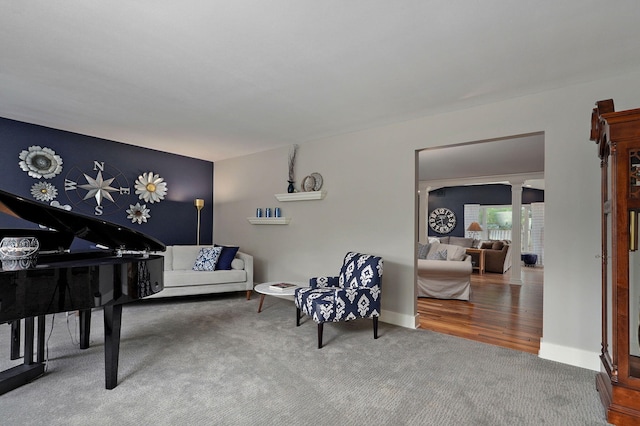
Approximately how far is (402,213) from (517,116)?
4.80ft

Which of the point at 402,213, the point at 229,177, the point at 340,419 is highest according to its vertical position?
the point at 229,177

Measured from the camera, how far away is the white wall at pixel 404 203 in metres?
2.69

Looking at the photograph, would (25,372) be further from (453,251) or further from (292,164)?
(453,251)

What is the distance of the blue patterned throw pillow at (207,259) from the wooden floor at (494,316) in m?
3.00

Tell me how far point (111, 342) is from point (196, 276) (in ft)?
7.86

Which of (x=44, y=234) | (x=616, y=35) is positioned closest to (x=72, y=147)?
(x=44, y=234)

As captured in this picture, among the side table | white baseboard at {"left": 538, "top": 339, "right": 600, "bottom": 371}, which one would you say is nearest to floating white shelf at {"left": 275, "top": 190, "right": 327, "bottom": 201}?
white baseboard at {"left": 538, "top": 339, "right": 600, "bottom": 371}

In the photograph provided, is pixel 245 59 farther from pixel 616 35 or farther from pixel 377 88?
pixel 616 35

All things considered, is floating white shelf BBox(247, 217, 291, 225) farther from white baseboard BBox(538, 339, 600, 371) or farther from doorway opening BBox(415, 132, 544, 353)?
white baseboard BBox(538, 339, 600, 371)

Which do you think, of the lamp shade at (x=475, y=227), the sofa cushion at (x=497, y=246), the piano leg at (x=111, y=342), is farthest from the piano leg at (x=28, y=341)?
the lamp shade at (x=475, y=227)

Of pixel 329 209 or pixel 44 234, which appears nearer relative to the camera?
pixel 44 234

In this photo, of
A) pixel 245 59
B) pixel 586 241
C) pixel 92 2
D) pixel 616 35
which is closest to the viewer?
pixel 92 2

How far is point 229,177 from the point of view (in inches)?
232

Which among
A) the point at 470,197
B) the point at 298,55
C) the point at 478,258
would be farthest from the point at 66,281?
the point at 470,197
